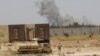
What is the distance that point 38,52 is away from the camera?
29.8 meters

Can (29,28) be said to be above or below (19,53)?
above

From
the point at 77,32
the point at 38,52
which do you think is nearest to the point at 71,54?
the point at 38,52

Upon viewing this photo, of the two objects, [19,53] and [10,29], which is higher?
[10,29]

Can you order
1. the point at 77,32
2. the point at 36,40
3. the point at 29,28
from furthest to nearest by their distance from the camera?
the point at 77,32 < the point at 29,28 < the point at 36,40

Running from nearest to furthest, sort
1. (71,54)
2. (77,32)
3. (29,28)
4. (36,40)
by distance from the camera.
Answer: (71,54), (36,40), (29,28), (77,32)

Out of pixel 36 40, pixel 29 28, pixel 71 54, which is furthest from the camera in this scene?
pixel 29 28

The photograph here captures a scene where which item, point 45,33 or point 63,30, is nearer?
point 45,33

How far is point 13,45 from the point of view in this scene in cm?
3341

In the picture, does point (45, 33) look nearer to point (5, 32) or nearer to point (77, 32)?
point (5, 32)

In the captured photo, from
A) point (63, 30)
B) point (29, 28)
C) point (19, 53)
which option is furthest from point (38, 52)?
point (63, 30)

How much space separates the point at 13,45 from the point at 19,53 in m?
3.91

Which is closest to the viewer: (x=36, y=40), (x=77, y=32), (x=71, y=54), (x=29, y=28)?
(x=71, y=54)

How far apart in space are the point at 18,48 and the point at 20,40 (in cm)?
394

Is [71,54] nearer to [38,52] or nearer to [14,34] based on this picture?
[38,52]
